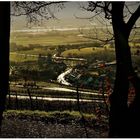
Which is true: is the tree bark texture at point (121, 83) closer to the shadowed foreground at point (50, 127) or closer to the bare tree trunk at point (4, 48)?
the shadowed foreground at point (50, 127)

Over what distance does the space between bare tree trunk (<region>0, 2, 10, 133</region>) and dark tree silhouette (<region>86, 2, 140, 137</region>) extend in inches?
82.1

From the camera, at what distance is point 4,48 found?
25.8 ft

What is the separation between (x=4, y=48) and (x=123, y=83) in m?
2.39

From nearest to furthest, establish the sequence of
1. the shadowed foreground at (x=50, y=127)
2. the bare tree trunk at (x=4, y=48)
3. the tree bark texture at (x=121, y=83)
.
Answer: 1. the bare tree trunk at (x=4, y=48)
2. the tree bark texture at (x=121, y=83)
3. the shadowed foreground at (x=50, y=127)

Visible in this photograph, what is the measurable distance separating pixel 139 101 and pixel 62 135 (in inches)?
124

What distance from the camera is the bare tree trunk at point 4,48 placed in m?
7.79

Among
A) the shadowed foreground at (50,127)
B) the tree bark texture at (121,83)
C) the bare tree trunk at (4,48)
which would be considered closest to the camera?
the bare tree trunk at (4,48)

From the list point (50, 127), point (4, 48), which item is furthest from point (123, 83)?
point (50, 127)

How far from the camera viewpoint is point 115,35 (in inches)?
333

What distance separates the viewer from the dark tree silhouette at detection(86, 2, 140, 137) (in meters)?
8.23

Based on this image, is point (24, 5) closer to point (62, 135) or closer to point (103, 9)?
point (103, 9)

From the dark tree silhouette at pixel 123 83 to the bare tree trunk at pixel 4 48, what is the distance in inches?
82.1

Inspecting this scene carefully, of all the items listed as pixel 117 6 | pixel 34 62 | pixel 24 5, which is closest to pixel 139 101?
pixel 117 6

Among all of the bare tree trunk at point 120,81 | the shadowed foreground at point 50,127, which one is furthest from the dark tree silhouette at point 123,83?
the shadowed foreground at point 50,127
